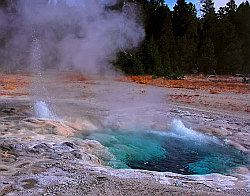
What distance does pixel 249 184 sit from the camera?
3168 millimetres

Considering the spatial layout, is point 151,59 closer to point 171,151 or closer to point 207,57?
point 207,57

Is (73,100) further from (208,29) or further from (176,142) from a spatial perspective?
(208,29)

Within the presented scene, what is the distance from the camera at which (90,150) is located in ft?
14.2

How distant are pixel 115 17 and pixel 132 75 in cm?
924

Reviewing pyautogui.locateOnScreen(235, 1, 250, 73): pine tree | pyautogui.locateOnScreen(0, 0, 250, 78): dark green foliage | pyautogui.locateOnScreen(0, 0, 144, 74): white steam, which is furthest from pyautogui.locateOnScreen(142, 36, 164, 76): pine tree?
pyautogui.locateOnScreen(235, 1, 250, 73): pine tree

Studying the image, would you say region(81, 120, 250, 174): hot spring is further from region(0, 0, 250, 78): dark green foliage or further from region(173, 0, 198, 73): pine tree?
region(173, 0, 198, 73): pine tree

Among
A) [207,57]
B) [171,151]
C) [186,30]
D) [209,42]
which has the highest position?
[186,30]

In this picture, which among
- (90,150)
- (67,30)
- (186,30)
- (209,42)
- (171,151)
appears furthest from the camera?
(186,30)

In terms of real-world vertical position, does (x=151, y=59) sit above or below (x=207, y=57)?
below

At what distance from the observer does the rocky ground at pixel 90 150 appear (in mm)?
2799

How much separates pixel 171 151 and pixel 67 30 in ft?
10.7

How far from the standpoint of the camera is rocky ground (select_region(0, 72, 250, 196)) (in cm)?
280

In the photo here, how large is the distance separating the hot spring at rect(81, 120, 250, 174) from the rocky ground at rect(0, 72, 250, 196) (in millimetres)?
244

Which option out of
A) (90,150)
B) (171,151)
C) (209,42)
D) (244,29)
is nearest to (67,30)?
(90,150)
